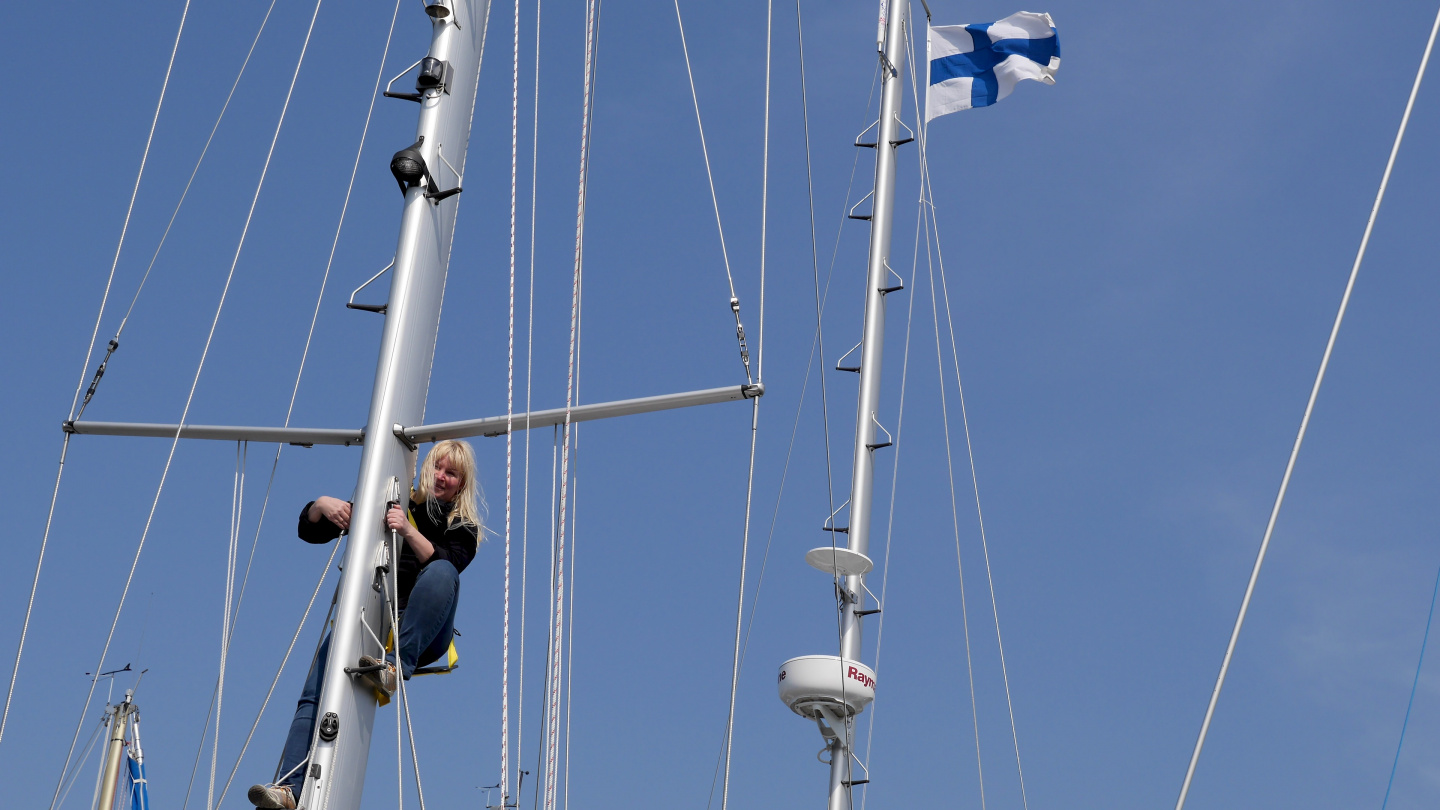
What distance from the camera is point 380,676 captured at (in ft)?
23.0

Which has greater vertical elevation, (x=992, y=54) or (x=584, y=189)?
(x=992, y=54)

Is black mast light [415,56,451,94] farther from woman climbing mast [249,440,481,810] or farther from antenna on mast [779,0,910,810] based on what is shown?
antenna on mast [779,0,910,810]

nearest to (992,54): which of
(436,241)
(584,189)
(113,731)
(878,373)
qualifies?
(878,373)

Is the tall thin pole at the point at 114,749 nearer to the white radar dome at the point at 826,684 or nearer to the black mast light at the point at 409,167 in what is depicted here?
the white radar dome at the point at 826,684

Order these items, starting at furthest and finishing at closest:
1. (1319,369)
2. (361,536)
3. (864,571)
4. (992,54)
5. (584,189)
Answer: (992,54), (864,571), (584,189), (361,536), (1319,369)

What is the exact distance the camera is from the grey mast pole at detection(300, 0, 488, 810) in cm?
686

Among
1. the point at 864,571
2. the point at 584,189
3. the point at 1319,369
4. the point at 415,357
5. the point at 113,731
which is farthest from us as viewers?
the point at 113,731

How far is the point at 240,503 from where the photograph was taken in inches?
321

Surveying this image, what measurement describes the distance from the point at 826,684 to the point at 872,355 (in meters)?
3.86

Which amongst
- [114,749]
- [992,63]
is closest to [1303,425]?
[992,63]

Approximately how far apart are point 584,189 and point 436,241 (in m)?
1.48

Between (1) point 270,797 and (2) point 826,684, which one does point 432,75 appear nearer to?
(1) point 270,797

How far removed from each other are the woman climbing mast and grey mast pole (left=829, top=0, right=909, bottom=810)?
430 centimetres

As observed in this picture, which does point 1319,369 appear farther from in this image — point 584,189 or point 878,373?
point 878,373
